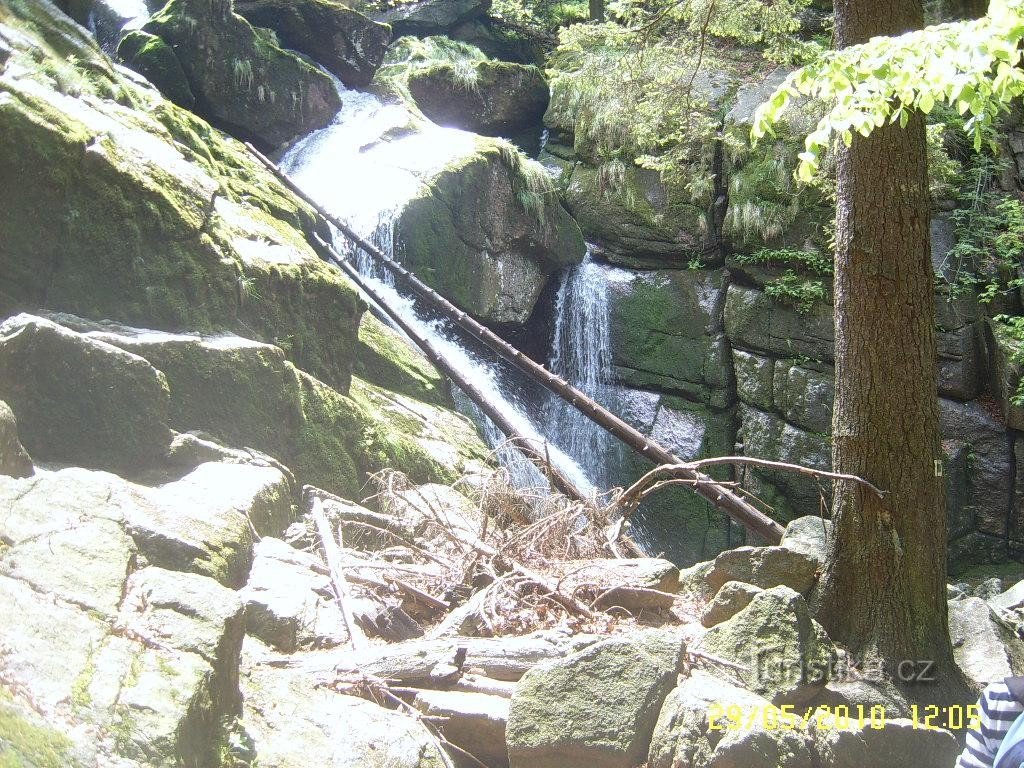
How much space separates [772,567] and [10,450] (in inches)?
183

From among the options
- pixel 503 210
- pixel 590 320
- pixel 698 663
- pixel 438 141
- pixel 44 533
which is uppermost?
pixel 438 141

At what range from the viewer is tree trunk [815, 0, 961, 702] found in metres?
4.25

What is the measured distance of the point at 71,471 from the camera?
4.12m

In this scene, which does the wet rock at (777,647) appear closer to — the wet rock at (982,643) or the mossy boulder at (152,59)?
the wet rock at (982,643)

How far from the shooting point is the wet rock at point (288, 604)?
4324 mm

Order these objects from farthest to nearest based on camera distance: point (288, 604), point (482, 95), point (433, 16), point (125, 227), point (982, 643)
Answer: point (433, 16)
point (482, 95)
point (125, 227)
point (982, 643)
point (288, 604)

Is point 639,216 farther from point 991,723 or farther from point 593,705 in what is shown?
point 991,723

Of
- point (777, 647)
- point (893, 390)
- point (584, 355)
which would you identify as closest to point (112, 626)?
point (777, 647)

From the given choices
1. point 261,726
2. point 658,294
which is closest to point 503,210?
point 658,294

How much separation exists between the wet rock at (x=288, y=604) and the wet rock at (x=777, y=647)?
7.41 feet

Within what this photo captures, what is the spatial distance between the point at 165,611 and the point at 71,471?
4.47ft

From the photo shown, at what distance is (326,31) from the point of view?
16.5 metres

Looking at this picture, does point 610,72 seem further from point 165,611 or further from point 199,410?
point 165,611

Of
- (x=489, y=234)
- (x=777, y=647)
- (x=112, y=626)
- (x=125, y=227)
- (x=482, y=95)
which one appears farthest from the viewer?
(x=482, y=95)
